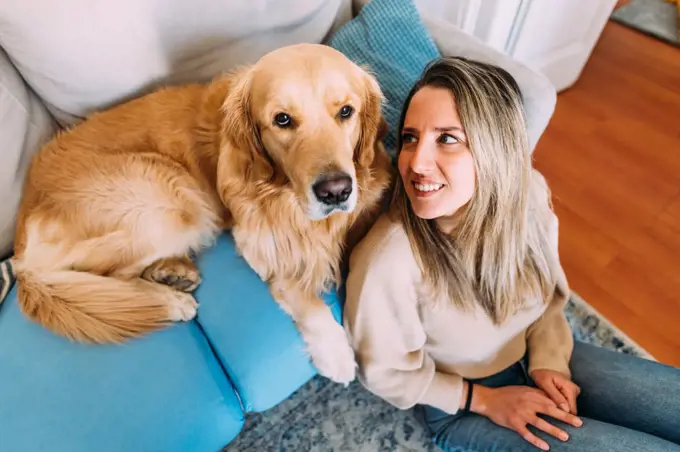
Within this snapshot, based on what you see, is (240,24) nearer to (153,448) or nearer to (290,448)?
(153,448)

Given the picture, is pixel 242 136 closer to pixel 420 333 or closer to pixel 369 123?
pixel 369 123

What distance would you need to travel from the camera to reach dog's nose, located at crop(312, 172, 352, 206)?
1021mm

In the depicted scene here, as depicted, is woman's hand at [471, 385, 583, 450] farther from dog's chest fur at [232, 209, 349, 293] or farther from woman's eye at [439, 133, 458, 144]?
woman's eye at [439, 133, 458, 144]

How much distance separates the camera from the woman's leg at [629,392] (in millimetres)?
1136

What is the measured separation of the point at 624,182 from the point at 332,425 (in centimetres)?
176

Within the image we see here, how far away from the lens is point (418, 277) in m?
1.09

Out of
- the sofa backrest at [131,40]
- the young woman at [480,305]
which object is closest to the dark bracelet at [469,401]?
the young woman at [480,305]

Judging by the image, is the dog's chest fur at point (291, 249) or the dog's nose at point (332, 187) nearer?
the dog's nose at point (332, 187)

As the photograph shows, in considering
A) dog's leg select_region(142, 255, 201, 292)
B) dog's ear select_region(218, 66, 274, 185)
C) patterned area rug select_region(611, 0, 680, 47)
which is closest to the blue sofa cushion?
dog's ear select_region(218, 66, 274, 185)

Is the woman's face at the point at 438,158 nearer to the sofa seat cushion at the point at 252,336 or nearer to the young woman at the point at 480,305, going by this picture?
the young woman at the point at 480,305

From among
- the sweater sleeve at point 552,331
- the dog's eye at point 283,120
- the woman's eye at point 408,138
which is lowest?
the sweater sleeve at point 552,331

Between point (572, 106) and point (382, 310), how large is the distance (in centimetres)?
210

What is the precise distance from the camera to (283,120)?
1101mm

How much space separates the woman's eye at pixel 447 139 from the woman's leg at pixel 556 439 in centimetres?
69
